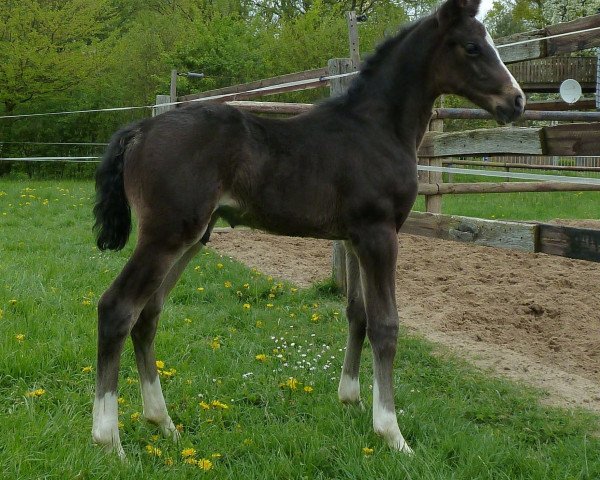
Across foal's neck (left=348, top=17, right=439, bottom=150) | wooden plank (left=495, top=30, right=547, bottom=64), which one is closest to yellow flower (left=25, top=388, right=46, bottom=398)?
foal's neck (left=348, top=17, right=439, bottom=150)

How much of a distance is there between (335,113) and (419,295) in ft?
10.1

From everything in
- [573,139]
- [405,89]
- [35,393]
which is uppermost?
[405,89]

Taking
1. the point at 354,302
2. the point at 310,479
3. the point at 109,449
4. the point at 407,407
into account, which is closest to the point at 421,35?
the point at 354,302

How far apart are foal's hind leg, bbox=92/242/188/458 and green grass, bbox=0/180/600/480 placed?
0.44ft

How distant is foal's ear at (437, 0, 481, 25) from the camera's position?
336 cm

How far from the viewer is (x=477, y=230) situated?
476 centimetres

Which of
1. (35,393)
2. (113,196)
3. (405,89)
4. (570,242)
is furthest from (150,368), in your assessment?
(570,242)

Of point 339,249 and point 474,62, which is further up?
point 474,62

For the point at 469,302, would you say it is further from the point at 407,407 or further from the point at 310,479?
the point at 310,479

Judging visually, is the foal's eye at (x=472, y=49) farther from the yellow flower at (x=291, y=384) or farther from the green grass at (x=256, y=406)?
the yellow flower at (x=291, y=384)

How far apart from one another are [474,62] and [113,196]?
1949 mm

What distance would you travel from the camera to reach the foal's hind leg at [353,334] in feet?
11.7

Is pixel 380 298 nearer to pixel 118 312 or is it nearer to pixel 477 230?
pixel 118 312

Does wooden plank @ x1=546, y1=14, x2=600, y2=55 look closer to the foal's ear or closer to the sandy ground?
the foal's ear
